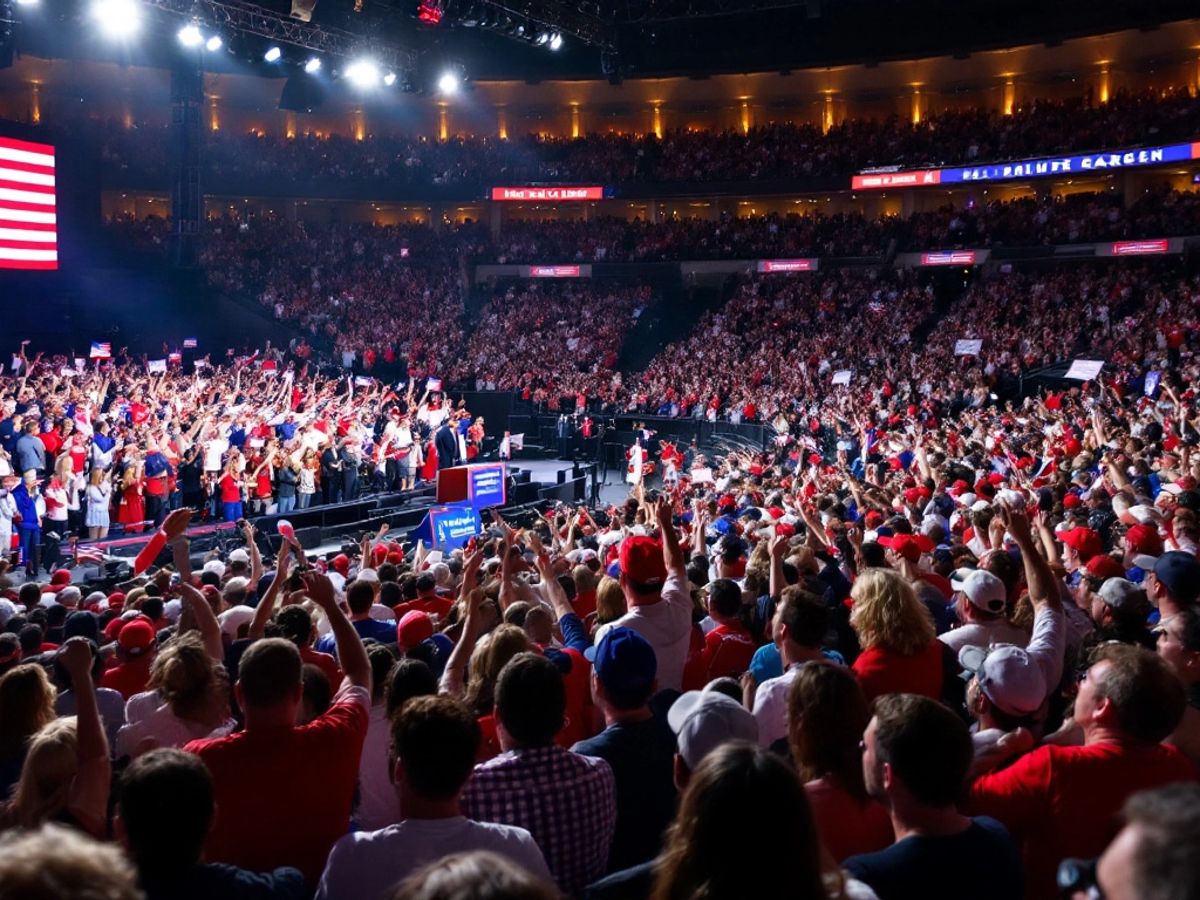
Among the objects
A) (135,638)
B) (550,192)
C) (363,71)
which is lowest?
(135,638)

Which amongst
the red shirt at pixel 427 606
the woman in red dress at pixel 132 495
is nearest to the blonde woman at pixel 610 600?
the red shirt at pixel 427 606

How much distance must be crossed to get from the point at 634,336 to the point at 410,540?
76.1 feet

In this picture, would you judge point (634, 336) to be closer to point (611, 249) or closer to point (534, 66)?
point (611, 249)

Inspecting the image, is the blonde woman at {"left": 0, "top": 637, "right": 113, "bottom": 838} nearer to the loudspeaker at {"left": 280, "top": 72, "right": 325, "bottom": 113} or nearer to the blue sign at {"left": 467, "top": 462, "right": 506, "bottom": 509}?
the blue sign at {"left": 467, "top": 462, "right": 506, "bottom": 509}

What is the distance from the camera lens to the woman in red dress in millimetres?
17156

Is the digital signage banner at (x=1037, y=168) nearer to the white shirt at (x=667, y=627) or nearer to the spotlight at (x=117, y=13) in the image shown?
the spotlight at (x=117, y=13)

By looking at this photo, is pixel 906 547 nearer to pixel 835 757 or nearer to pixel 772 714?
pixel 772 714

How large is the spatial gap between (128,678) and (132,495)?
1266cm

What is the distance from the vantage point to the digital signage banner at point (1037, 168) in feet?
106

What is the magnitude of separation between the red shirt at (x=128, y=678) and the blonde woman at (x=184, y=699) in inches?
61.3

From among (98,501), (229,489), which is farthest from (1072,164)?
(98,501)

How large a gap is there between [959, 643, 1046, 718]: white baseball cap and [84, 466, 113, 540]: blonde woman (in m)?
15.7

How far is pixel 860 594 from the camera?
15.4 ft

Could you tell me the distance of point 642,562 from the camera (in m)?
5.12
